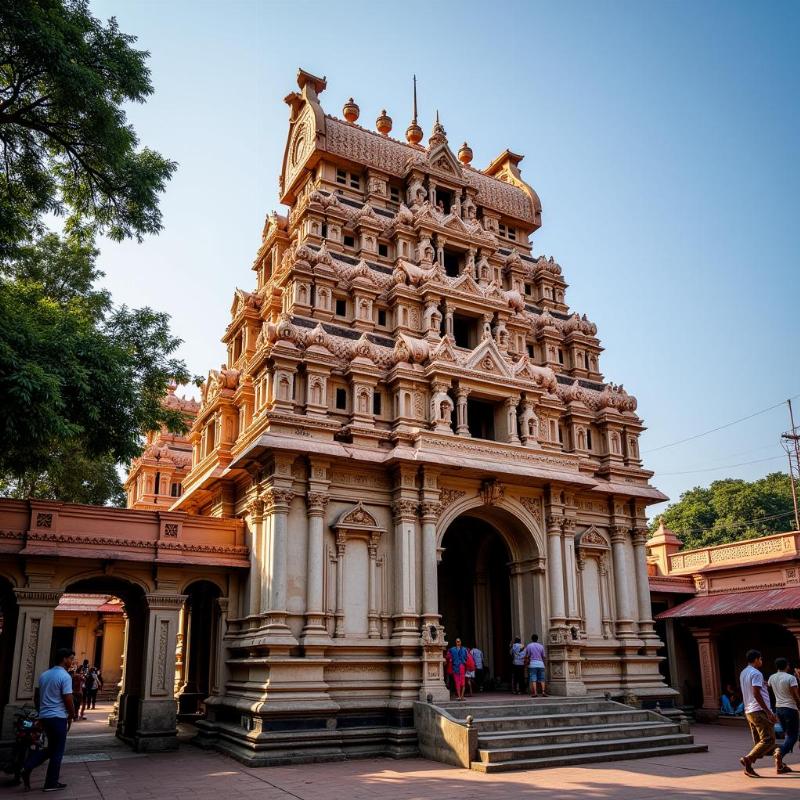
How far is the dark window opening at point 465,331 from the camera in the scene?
2317 centimetres

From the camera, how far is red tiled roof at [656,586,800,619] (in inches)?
881

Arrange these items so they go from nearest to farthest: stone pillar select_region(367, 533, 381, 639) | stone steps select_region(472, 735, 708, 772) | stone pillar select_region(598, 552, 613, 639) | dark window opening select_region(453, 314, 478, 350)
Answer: stone steps select_region(472, 735, 708, 772) → stone pillar select_region(367, 533, 381, 639) → stone pillar select_region(598, 552, 613, 639) → dark window opening select_region(453, 314, 478, 350)

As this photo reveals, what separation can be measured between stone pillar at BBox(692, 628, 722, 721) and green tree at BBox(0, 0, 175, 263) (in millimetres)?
21272

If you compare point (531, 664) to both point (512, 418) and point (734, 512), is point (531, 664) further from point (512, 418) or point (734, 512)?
point (734, 512)

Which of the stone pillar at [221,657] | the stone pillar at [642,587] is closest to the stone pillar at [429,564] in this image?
the stone pillar at [221,657]

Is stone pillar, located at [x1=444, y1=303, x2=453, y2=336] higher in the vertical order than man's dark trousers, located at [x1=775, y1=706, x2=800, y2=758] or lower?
higher

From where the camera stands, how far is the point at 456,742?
1430 cm

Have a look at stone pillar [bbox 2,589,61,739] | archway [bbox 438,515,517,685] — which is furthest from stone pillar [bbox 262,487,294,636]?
archway [bbox 438,515,517,685]

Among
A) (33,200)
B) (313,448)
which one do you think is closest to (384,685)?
(313,448)

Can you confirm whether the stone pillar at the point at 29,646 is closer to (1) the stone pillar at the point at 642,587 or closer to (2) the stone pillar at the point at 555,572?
(2) the stone pillar at the point at 555,572

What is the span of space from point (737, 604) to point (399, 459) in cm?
1336

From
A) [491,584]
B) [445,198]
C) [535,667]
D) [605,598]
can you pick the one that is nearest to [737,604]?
[605,598]

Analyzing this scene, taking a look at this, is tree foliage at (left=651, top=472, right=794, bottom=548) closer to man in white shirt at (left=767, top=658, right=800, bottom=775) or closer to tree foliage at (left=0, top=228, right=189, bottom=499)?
man in white shirt at (left=767, top=658, right=800, bottom=775)

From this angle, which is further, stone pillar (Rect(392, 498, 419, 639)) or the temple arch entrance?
the temple arch entrance
